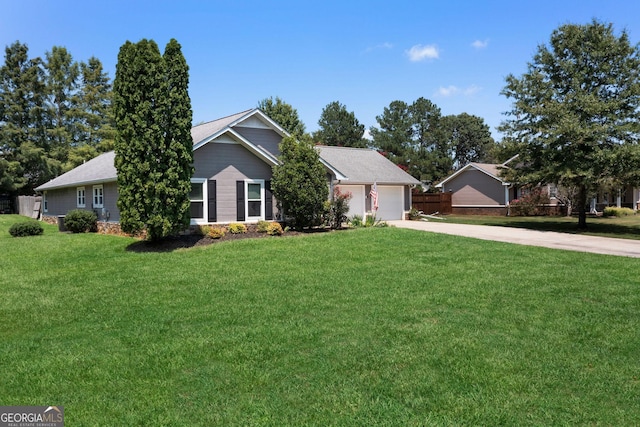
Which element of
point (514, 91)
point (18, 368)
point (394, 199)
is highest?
point (514, 91)

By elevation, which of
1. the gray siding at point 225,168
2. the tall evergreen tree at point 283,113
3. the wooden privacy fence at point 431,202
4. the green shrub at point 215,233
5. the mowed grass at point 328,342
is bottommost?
the mowed grass at point 328,342

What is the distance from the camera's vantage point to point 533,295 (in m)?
7.57

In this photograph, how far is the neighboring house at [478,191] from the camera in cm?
3438

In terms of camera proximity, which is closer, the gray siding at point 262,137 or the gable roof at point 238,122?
the gable roof at point 238,122

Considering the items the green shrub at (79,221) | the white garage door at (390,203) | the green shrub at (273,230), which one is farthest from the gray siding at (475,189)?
the green shrub at (79,221)

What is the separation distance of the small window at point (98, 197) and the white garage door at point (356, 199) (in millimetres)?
11856

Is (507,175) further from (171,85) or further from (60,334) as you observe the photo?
(60,334)

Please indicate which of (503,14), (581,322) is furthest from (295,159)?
(581,322)

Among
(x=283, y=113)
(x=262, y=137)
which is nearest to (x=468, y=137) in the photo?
(x=283, y=113)

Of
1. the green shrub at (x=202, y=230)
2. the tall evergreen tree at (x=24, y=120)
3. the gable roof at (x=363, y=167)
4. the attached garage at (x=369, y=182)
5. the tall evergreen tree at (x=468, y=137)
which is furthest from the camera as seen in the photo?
the tall evergreen tree at (x=468, y=137)

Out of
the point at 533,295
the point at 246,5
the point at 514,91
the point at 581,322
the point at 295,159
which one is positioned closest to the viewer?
the point at 581,322

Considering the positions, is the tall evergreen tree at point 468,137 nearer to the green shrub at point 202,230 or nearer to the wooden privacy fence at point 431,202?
the wooden privacy fence at point 431,202

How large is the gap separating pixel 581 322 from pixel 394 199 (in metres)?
21.5

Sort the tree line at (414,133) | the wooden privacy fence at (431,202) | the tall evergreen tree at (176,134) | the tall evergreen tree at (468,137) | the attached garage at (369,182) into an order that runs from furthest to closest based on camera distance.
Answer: the tall evergreen tree at (468,137)
the tree line at (414,133)
the wooden privacy fence at (431,202)
the attached garage at (369,182)
the tall evergreen tree at (176,134)
